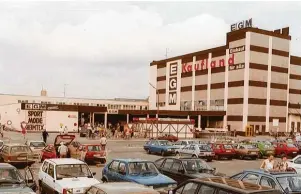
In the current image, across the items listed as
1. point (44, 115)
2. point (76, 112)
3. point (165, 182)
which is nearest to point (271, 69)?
point (76, 112)

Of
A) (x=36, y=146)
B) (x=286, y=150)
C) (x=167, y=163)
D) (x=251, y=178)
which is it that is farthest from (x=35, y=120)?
(x=251, y=178)

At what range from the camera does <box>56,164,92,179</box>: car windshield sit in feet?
47.8

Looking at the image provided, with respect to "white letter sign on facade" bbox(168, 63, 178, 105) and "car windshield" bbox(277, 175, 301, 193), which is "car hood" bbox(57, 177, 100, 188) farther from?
"white letter sign on facade" bbox(168, 63, 178, 105)

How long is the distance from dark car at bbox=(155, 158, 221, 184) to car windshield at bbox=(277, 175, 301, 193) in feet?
13.7

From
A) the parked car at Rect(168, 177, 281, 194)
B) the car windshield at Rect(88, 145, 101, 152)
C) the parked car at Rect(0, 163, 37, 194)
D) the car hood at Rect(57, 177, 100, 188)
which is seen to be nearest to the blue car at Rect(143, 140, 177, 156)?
the car windshield at Rect(88, 145, 101, 152)

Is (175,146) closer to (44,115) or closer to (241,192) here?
(241,192)

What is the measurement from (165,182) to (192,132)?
47.9 m

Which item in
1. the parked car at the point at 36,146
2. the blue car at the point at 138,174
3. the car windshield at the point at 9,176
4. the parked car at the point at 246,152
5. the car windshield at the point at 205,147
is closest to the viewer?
the car windshield at the point at 9,176

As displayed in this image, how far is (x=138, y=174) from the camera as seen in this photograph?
50.2 feet

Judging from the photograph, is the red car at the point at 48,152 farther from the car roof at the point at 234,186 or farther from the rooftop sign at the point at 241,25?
the rooftop sign at the point at 241,25

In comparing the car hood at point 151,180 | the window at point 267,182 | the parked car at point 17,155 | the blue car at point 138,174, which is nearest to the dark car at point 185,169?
the blue car at point 138,174

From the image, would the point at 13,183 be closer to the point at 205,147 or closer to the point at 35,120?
the point at 205,147

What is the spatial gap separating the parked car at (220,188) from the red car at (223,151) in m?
23.0

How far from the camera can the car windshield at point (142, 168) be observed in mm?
15428
